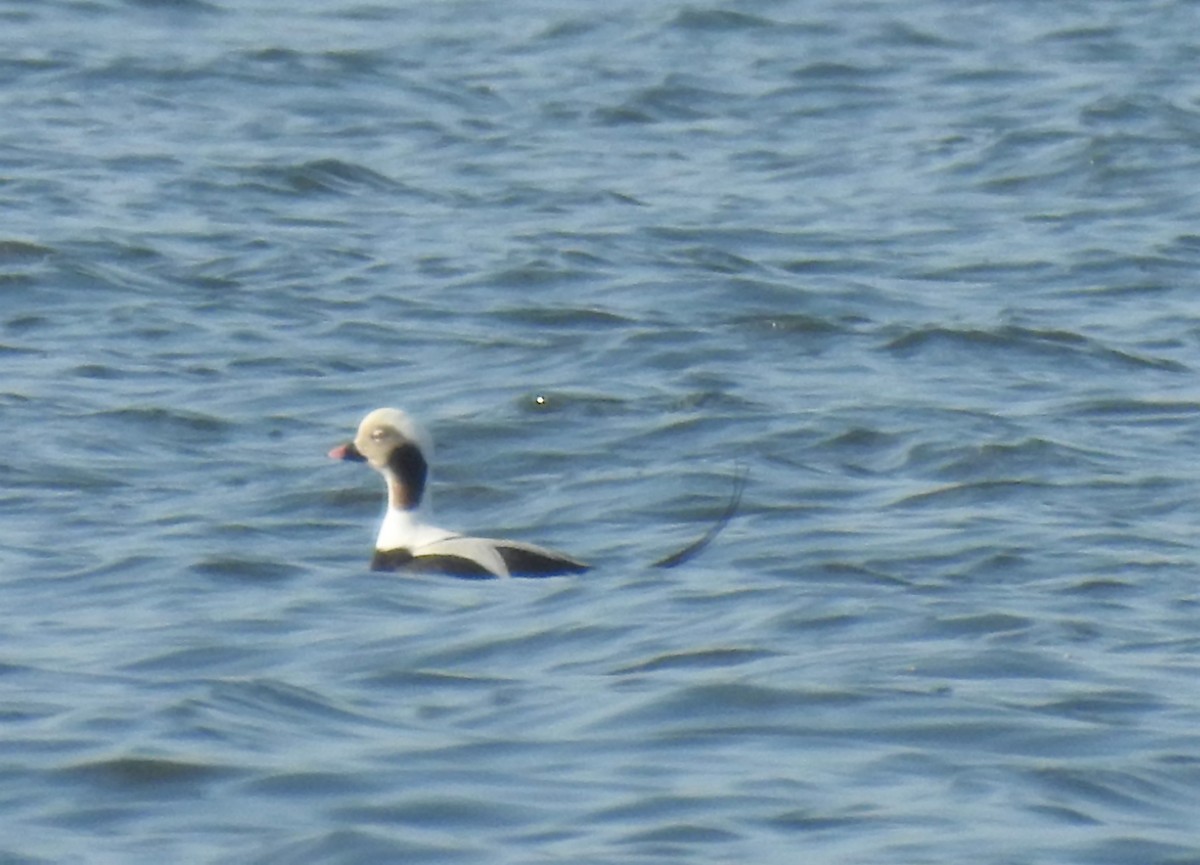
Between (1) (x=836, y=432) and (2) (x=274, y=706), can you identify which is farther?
(1) (x=836, y=432)

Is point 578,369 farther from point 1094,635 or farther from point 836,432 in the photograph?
point 1094,635

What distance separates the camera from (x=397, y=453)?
34.5 feet

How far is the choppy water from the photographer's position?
23.2 ft

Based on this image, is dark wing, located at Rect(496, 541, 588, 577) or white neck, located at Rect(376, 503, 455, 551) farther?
white neck, located at Rect(376, 503, 455, 551)

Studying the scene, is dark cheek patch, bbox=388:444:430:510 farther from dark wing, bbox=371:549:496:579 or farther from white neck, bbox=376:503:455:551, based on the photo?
dark wing, bbox=371:549:496:579

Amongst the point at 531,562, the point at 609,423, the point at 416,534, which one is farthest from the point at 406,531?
the point at 609,423

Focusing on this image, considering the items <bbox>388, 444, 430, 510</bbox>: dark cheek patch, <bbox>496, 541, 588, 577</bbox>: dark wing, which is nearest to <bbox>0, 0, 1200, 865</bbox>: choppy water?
<bbox>496, 541, 588, 577</bbox>: dark wing

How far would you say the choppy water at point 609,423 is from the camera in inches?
279

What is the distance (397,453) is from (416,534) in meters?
0.43

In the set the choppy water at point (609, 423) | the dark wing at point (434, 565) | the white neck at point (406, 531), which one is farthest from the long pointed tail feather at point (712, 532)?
the white neck at point (406, 531)

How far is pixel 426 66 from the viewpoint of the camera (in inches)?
780

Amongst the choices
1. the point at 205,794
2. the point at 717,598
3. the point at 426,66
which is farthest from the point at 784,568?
the point at 426,66

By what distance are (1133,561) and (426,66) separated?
1067 centimetres

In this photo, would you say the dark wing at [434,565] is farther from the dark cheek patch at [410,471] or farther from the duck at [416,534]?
the dark cheek patch at [410,471]
